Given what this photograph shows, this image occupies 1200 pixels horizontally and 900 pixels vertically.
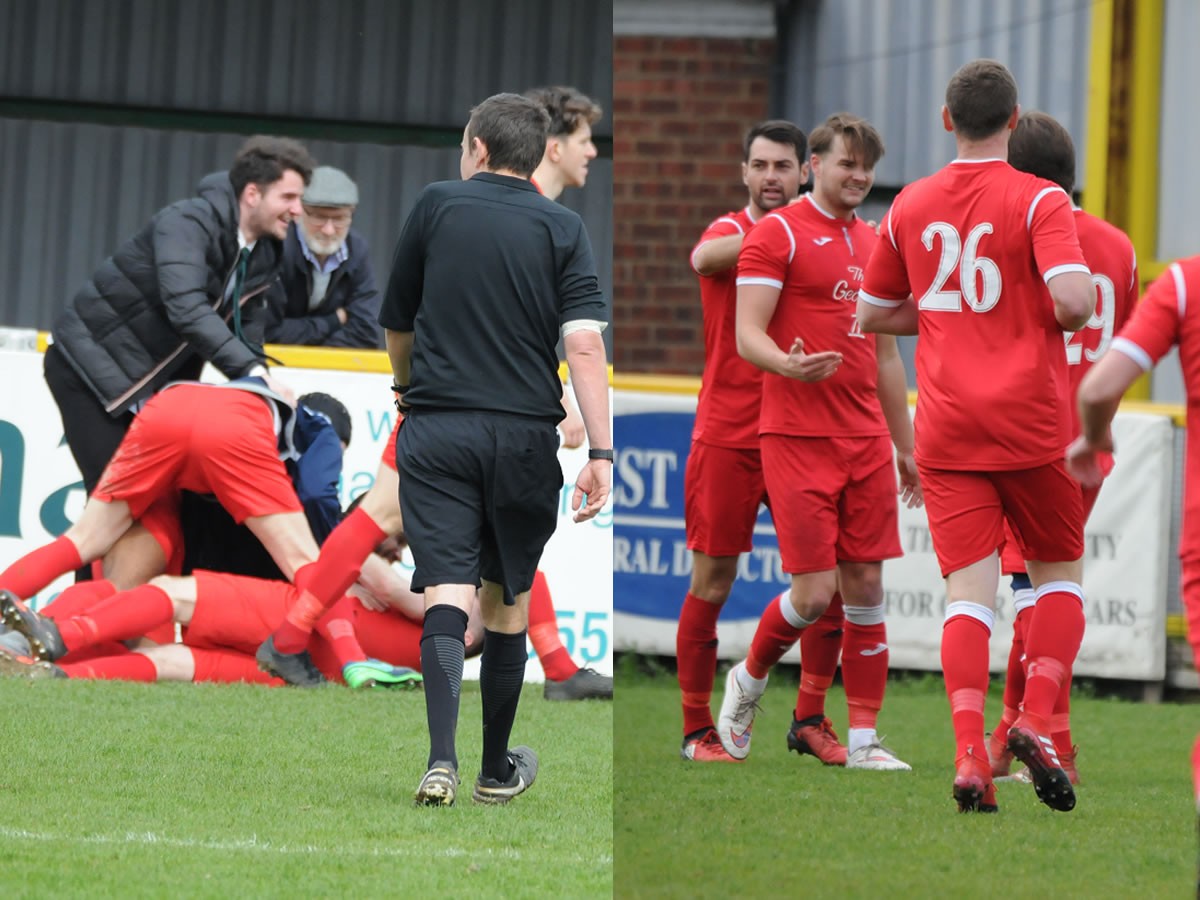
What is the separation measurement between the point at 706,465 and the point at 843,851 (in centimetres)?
232

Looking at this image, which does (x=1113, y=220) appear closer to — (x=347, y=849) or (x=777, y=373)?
(x=777, y=373)

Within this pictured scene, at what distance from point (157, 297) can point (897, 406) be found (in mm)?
3245

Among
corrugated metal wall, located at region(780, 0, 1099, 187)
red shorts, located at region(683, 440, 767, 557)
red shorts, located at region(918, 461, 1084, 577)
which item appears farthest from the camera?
corrugated metal wall, located at region(780, 0, 1099, 187)

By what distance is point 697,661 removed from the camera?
686 centimetres

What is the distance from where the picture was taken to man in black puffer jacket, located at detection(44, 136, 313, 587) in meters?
8.09

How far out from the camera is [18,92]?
14.2 metres

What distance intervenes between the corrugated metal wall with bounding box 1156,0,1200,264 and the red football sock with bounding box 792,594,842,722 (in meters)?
5.38

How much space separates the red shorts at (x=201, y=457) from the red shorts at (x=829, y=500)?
7.20ft

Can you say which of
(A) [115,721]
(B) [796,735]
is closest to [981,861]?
(B) [796,735]

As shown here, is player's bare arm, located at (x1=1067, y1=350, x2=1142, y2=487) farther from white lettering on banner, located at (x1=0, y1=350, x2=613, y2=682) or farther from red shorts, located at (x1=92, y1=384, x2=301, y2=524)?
white lettering on banner, located at (x1=0, y1=350, x2=613, y2=682)

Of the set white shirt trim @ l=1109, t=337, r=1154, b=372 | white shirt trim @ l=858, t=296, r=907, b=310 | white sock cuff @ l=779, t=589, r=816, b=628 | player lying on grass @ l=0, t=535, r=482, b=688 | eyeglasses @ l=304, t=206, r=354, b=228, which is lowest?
player lying on grass @ l=0, t=535, r=482, b=688

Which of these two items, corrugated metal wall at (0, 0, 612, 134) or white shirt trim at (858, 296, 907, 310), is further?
corrugated metal wall at (0, 0, 612, 134)

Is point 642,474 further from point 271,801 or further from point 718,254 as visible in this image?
point 271,801

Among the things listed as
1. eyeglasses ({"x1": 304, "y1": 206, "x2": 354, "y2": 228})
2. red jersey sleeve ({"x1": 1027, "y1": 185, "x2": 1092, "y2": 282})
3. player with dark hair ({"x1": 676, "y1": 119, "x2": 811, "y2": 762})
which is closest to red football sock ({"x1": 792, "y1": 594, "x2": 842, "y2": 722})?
player with dark hair ({"x1": 676, "y1": 119, "x2": 811, "y2": 762})
